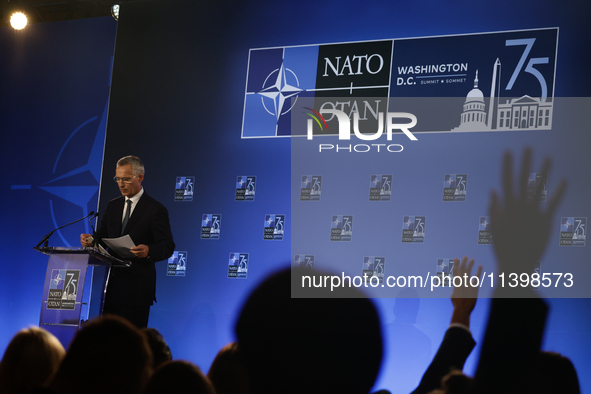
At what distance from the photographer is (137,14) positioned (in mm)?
5828

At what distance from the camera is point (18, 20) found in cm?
607

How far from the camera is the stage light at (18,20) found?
6066mm

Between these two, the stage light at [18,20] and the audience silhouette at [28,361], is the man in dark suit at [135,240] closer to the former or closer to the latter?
the audience silhouette at [28,361]

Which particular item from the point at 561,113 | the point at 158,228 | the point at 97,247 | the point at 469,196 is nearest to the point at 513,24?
the point at 561,113

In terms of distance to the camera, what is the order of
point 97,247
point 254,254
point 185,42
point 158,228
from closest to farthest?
point 97,247, point 158,228, point 254,254, point 185,42

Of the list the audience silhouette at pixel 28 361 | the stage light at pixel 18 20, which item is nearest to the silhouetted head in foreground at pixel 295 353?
the audience silhouette at pixel 28 361

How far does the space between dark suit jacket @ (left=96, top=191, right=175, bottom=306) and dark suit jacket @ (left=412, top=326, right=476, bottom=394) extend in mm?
3006

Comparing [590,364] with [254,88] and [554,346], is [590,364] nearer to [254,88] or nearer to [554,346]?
[554,346]

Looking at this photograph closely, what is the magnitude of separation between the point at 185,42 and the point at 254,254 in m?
2.15

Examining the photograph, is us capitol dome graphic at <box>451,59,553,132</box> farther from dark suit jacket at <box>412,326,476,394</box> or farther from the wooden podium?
dark suit jacket at <box>412,326,476,394</box>

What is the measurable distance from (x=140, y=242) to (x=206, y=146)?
1326 millimetres

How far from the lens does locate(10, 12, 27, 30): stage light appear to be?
19.9 feet

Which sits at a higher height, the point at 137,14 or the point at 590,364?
the point at 137,14

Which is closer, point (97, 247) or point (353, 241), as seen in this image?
point (97, 247)
